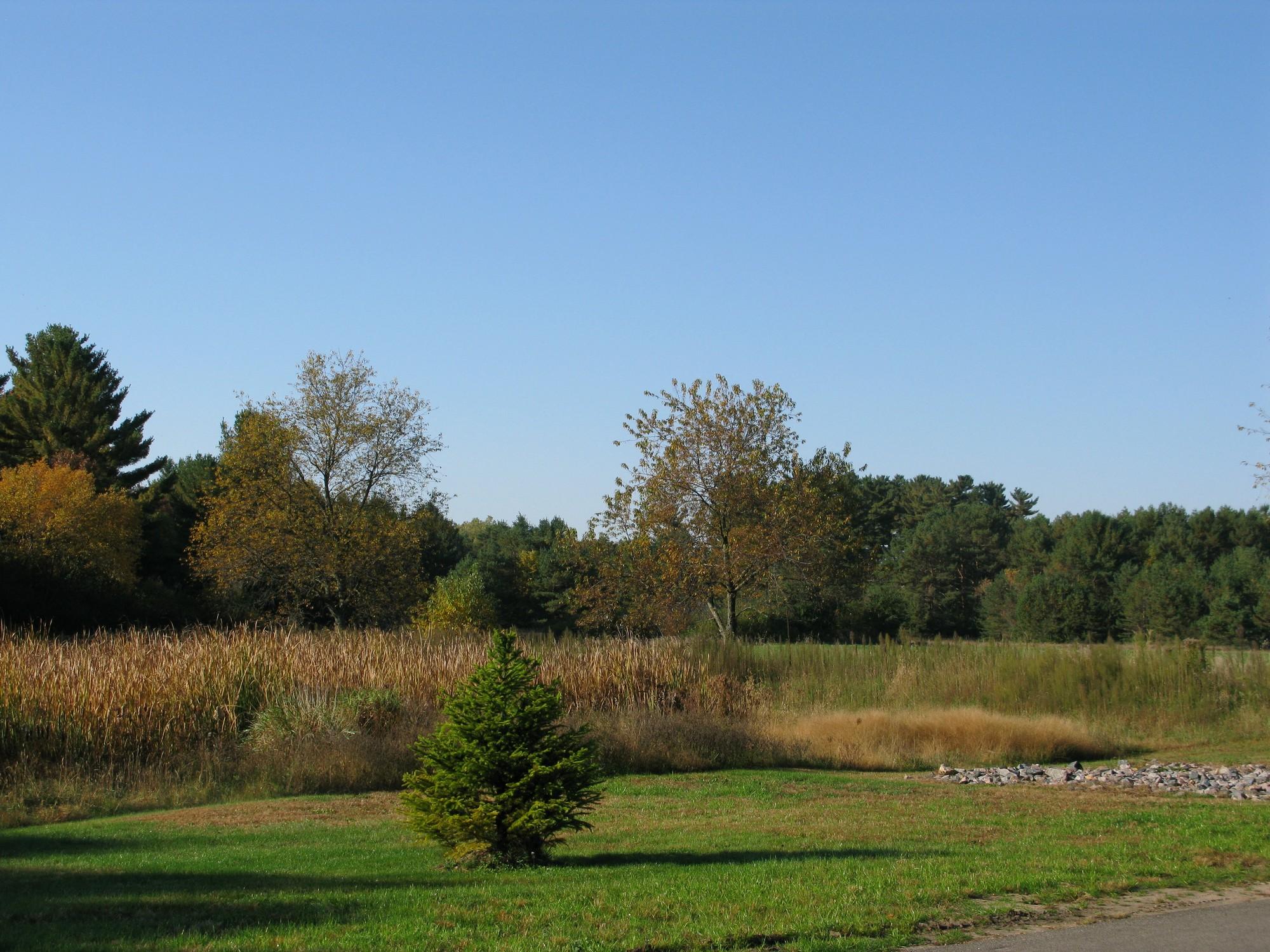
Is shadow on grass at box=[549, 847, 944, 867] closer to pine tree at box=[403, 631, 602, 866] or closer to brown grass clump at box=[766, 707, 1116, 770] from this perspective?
pine tree at box=[403, 631, 602, 866]

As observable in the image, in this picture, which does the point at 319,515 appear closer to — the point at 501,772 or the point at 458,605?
the point at 458,605

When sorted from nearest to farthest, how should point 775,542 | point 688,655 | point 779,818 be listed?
point 779,818, point 688,655, point 775,542

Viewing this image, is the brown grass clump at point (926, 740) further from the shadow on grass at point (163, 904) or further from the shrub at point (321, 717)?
the shadow on grass at point (163, 904)

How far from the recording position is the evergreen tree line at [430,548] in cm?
3175

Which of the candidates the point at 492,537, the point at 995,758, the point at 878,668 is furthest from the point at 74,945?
the point at 492,537

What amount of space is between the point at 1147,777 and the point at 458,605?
3132cm

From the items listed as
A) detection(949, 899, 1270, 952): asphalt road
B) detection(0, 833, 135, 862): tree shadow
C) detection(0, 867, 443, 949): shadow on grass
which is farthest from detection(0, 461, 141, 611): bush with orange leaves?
detection(949, 899, 1270, 952): asphalt road

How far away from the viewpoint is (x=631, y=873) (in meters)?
8.41

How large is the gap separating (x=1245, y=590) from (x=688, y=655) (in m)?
42.0

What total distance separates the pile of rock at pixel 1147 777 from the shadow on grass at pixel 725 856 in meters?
7.25

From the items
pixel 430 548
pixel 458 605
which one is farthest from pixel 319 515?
pixel 430 548

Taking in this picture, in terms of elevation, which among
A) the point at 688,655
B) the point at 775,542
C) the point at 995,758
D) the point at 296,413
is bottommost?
the point at 995,758

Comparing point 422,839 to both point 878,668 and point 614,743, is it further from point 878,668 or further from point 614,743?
point 878,668

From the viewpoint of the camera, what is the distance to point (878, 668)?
88.6ft
